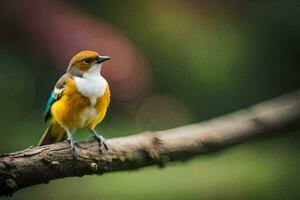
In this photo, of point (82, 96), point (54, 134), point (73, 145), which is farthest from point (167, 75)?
point (73, 145)

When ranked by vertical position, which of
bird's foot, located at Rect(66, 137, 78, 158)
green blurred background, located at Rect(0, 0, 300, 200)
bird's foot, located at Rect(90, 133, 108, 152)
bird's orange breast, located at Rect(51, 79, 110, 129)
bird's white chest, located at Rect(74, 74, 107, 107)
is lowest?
bird's foot, located at Rect(66, 137, 78, 158)

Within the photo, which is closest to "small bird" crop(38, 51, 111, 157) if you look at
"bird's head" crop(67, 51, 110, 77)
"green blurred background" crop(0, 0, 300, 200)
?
"bird's head" crop(67, 51, 110, 77)

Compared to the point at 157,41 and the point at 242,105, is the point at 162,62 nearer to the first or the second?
the point at 157,41

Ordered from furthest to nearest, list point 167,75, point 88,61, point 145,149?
point 167,75
point 145,149
point 88,61

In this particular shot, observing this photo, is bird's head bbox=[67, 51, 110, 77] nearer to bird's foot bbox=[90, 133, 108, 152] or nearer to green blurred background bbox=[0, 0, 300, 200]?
bird's foot bbox=[90, 133, 108, 152]

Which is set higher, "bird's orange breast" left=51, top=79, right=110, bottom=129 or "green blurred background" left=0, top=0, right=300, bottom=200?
"green blurred background" left=0, top=0, right=300, bottom=200

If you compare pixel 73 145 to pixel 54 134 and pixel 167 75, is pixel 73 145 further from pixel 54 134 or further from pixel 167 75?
pixel 167 75

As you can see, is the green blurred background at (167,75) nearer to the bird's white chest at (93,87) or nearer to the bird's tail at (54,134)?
the bird's tail at (54,134)

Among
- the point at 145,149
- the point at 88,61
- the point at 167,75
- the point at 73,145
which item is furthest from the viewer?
the point at 167,75

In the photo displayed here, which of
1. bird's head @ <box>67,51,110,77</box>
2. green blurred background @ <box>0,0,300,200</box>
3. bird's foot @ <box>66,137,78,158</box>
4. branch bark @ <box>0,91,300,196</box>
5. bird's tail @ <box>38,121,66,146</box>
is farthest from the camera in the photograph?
green blurred background @ <box>0,0,300,200</box>

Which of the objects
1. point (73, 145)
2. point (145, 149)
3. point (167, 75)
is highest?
point (167, 75)

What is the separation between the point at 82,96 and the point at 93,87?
36 millimetres

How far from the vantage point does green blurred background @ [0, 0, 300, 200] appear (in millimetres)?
3051

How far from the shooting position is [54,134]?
2039 millimetres
